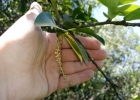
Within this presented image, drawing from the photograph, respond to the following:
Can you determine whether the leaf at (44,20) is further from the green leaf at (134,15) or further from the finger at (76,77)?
the finger at (76,77)

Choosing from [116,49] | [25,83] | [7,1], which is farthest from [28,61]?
[116,49]

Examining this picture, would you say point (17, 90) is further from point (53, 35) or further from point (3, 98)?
point (53, 35)

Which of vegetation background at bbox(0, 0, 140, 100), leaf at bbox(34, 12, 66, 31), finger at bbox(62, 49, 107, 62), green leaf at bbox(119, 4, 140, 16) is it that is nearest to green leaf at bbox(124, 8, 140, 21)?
green leaf at bbox(119, 4, 140, 16)

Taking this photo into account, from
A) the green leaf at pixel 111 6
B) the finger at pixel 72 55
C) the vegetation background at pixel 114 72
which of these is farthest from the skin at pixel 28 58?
the vegetation background at pixel 114 72

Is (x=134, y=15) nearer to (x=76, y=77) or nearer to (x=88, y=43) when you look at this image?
(x=88, y=43)

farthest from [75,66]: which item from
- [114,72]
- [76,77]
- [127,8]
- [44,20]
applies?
[114,72]

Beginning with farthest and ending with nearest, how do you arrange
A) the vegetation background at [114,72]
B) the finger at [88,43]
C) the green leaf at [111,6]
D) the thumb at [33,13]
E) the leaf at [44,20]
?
the vegetation background at [114,72]
the finger at [88,43]
the thumb at [33,13]
the green leaf at [111,6]
the leaf at [44,20]

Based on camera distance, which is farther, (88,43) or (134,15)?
(88,43)

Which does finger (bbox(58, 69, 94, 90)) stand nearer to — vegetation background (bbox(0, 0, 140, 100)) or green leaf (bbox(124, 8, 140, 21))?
green leaf (bbox(124, 8, 140, 21))
